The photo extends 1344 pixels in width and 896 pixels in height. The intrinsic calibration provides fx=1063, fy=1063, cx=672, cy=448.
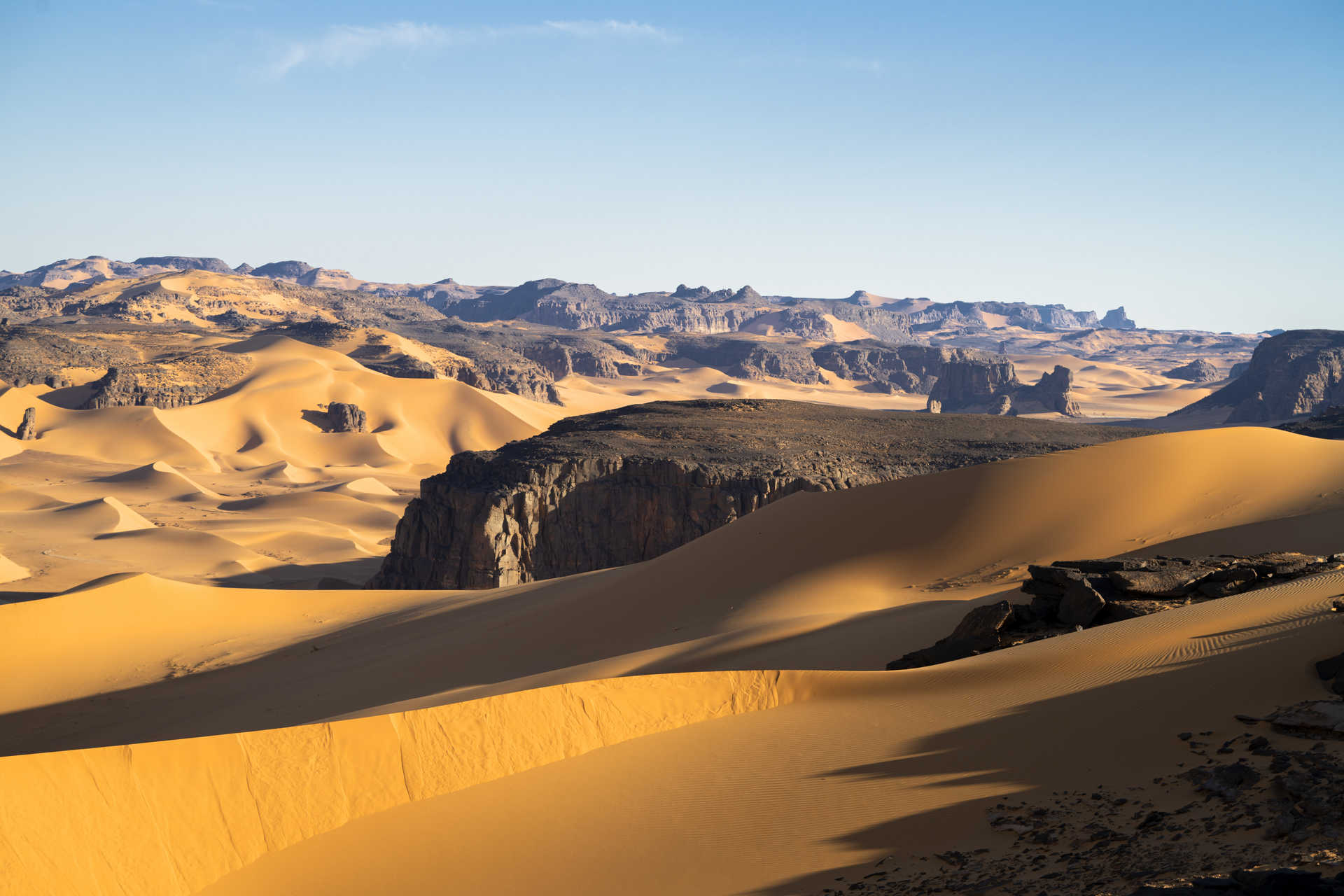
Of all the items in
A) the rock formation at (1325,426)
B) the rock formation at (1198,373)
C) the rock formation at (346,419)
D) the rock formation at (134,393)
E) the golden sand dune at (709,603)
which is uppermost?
the rock formation at (1198,373)

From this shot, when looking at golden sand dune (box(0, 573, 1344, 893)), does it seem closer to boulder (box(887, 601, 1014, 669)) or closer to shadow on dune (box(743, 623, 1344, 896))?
shadow on dune (box(743, 623, 1344, 896))

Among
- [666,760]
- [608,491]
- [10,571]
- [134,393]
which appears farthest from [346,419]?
[666,760]

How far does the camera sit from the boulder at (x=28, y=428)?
208 ft

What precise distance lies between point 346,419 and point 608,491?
150 feet

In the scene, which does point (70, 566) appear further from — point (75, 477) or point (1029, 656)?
point (1029, 656)

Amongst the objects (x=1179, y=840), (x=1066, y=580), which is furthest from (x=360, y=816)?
(x=1066, y=580)

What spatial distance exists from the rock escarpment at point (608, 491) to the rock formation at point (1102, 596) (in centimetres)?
1832

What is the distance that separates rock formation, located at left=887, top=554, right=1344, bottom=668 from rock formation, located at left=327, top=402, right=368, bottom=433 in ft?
217

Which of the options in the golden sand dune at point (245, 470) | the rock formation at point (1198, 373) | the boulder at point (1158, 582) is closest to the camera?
the boulder at point (1158, 582)

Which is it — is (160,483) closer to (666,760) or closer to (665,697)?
(665,697)

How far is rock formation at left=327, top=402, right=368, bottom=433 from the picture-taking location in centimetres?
7319

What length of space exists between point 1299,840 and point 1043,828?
142 cm

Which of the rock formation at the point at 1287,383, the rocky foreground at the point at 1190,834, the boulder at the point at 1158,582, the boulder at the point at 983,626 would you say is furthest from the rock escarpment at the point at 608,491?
the rock formation at the point at 1287,383

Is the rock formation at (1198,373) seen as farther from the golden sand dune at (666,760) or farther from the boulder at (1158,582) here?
the boulder at (1158,582)
